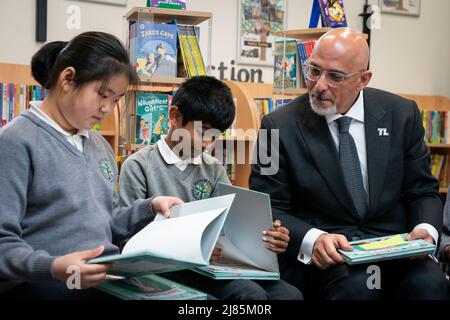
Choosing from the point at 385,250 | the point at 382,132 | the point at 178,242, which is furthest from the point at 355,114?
the point at 178,242

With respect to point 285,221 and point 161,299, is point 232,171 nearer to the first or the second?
point 285,221

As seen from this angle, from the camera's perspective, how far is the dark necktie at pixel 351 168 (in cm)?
203

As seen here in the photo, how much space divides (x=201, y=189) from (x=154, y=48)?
1000 millimetres

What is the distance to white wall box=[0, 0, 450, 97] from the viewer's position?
168 inches

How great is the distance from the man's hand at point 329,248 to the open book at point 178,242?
47cm

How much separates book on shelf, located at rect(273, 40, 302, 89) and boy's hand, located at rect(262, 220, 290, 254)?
2.02 m

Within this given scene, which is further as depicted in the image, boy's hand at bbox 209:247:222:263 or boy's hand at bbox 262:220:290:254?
boy's hand at bbox 209:247:222:263

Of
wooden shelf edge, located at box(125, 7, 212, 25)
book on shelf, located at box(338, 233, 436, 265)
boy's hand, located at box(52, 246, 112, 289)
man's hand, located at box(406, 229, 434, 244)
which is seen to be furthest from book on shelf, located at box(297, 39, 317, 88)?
boy's hand, located at box(52, 246, 112, 289)

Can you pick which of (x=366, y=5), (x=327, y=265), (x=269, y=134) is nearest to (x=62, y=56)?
(x=269, y=134)

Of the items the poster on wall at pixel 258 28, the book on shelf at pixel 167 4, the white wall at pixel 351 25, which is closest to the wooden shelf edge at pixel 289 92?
the book on shelf at pixel 167 4

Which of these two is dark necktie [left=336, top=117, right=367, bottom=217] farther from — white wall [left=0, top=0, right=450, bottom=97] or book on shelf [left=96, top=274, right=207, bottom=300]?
white wall [left=0, top=0, right=450, bottom=97]

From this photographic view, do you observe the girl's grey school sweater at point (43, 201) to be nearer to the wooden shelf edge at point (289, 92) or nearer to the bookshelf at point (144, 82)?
the bookshelf at point (144, 82)
